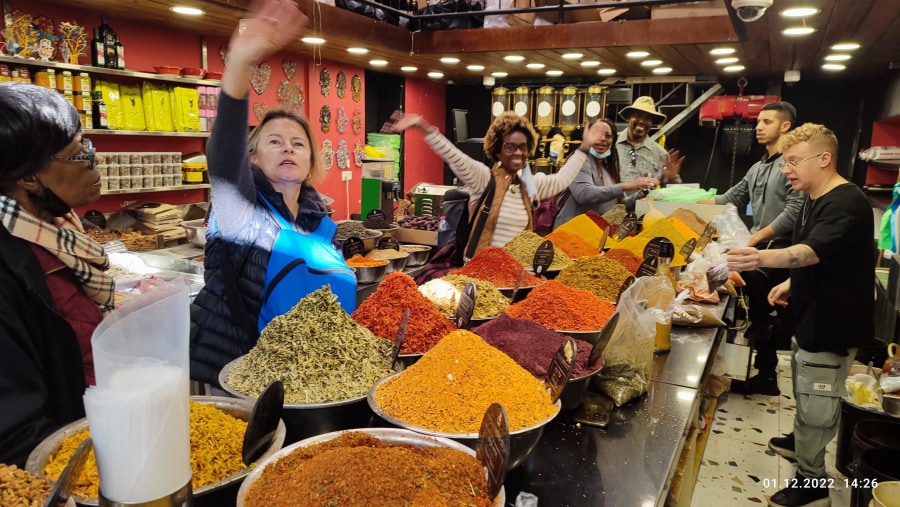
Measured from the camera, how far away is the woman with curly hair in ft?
9.89

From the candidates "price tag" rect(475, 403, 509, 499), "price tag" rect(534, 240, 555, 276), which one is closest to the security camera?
"price tag" rect(534, 240, 555, 276)

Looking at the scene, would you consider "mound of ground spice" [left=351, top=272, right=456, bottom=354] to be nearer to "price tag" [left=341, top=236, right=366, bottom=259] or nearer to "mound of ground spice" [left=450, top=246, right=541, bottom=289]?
"mound of ground spice" [left=450, top=246, right=541, bottom=289]

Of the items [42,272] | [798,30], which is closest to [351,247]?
[42,272]

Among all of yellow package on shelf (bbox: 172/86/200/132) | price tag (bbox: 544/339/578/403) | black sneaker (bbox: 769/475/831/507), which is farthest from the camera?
yellow package on shelf (bbox: 172/86/200/132)

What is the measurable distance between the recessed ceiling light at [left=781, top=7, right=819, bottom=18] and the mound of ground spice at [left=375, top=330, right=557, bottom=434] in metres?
3.12

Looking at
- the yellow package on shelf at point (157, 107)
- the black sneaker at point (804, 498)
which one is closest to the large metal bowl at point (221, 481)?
the black sneaker at point (804, 498)

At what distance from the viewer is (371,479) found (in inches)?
33.9

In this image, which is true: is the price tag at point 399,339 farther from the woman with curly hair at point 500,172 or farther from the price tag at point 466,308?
the woman with curly hair at point 500,172

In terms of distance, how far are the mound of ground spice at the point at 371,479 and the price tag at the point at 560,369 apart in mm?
311

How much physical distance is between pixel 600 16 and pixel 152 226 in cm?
402

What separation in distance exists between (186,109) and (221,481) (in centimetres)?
457

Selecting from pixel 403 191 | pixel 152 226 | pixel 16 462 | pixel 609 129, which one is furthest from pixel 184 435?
→ pixel 403 191

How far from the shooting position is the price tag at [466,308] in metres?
1.58

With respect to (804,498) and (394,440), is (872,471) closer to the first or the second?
(804,498)
